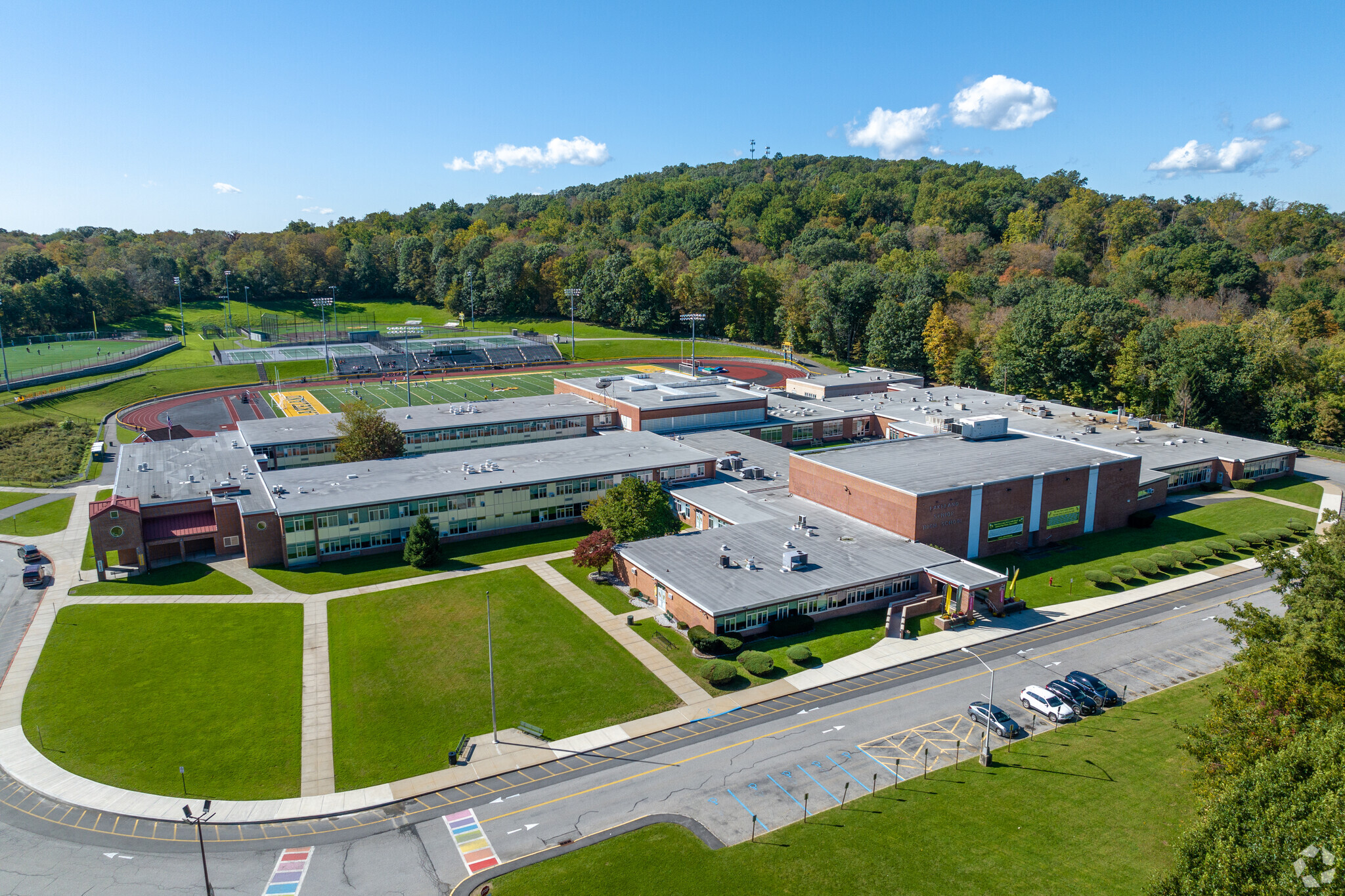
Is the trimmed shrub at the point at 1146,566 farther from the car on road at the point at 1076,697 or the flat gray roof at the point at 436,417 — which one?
the flat gray roof at the point at 436,417

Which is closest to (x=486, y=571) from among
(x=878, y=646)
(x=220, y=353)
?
(x=878, y=646)

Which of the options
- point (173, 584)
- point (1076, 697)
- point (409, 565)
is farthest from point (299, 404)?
point (1076, 697)

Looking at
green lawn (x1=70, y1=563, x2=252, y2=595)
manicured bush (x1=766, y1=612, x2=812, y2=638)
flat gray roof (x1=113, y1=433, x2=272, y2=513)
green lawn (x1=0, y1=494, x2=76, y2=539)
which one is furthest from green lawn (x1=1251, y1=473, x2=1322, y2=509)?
green lawn (x1=0, y1=494, x2=76, y2=539)

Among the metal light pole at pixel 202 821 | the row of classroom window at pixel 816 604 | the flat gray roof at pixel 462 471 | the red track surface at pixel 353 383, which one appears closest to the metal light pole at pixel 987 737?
the row of classroom window at pixel 816 604

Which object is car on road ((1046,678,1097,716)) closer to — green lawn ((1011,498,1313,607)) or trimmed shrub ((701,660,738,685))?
green lawn ((1011,498,1313,607))

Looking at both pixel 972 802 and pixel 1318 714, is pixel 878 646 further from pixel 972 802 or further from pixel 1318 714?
pixel 1318 714

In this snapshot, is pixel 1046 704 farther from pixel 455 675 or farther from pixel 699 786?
pixel 455 675
